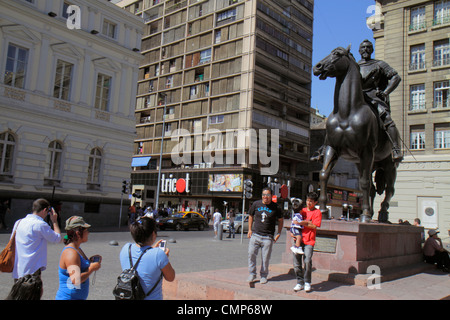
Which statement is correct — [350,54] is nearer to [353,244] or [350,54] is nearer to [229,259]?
[353,244]

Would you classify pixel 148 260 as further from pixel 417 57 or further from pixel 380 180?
pixel 417 57

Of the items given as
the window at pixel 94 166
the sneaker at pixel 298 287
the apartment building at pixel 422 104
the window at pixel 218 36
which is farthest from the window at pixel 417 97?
the window at pixel 218 36

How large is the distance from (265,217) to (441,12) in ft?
89.3

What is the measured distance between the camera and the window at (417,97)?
27531mm

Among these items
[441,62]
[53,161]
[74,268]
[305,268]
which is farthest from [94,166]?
[441,62]

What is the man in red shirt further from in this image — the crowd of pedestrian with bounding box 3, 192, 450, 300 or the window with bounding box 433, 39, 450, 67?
the window with bounding box 433, 39, 450, 67

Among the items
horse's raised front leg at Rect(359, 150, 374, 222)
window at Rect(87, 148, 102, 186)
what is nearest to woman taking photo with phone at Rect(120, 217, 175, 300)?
horse's raised front leg at Rect(359, 150, 374, 222)

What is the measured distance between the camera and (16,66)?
22.5m

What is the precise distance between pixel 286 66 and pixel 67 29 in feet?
109

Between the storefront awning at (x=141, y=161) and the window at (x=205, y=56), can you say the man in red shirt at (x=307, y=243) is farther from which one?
the storefront awning at (x=141, y=161)

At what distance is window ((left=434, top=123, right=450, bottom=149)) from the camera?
26203 millimetres

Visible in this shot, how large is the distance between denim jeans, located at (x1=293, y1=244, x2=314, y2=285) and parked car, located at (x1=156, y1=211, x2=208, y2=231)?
23493 millimetres

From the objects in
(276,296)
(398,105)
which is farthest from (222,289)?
(398,105)
